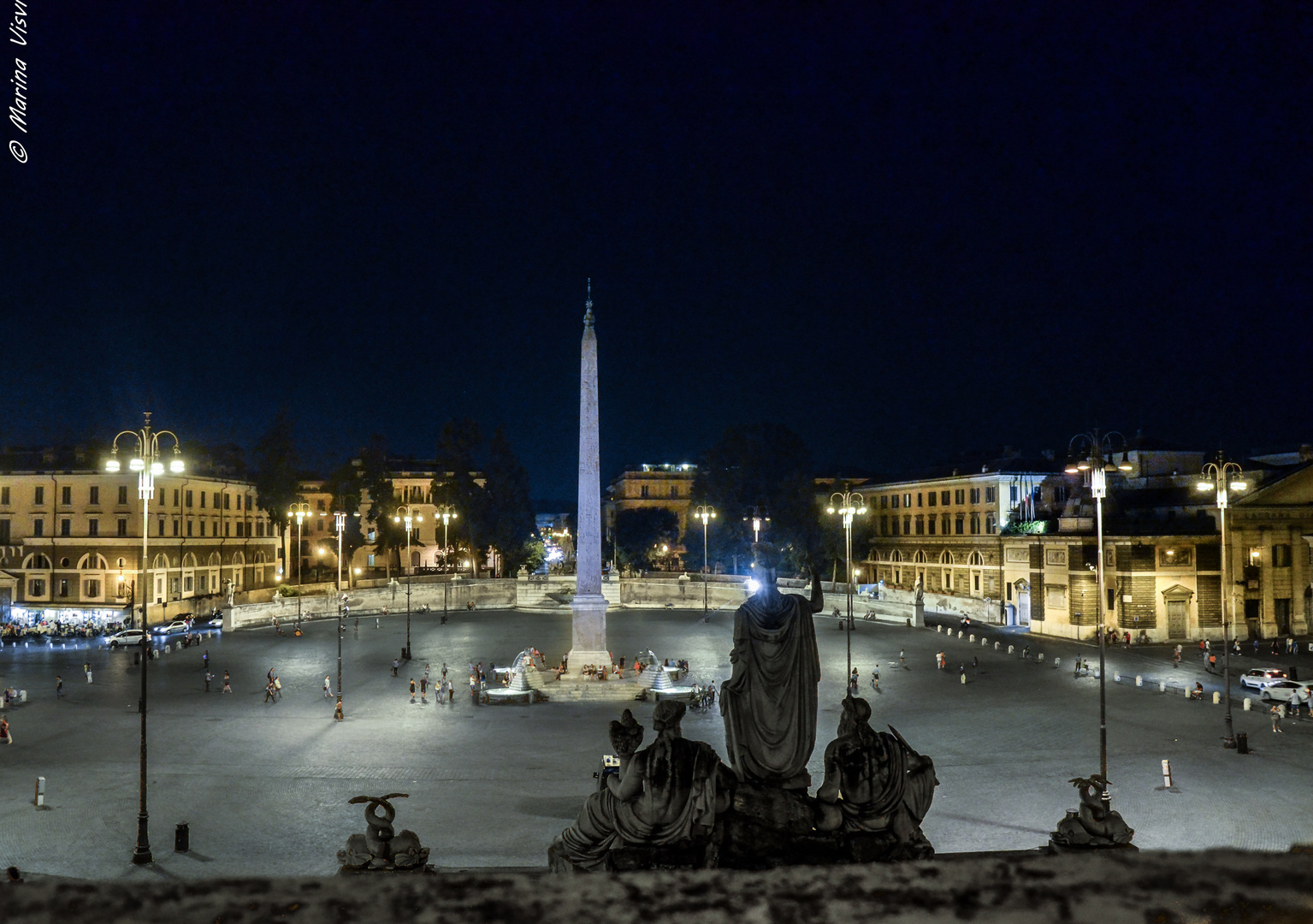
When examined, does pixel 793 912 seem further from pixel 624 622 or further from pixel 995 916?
pixel 624 622

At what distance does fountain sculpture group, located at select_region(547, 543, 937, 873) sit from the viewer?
5.66 m

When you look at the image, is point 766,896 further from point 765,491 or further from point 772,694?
point 765,491

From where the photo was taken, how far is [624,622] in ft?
177

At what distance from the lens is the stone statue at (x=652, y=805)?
5645 millimetres

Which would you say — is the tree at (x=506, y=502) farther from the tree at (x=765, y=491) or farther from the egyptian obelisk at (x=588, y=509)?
the egyptian obelisk at (x=588, y=509)

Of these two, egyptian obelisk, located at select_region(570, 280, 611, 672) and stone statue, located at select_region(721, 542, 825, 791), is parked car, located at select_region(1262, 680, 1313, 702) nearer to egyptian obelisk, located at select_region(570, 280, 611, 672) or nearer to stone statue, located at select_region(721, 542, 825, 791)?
egyptian obelisk, located at select_region(570, 280, 611, 672)

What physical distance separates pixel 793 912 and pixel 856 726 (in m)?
4.54

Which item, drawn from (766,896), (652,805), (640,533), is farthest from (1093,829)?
(640,533)

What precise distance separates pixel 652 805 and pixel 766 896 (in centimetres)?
402

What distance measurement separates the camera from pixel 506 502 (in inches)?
2795

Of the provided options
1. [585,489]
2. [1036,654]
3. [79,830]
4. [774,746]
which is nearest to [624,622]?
[585,489]

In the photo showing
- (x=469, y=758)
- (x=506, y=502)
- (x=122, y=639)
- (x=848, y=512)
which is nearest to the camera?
(x=469, y=758)

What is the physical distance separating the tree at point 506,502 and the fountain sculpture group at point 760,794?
6485 cm

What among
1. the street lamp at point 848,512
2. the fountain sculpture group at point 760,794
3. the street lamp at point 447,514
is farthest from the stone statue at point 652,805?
the street lamp at point 447,514
